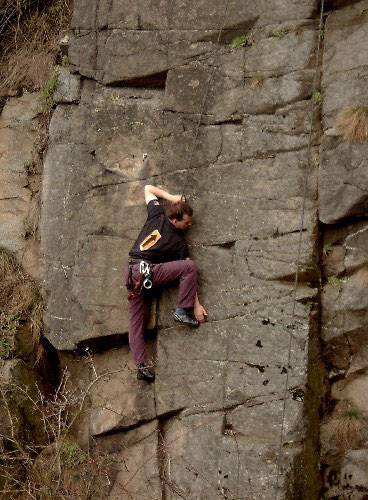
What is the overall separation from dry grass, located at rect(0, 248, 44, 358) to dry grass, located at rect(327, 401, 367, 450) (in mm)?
3790

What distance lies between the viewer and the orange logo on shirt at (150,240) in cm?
754

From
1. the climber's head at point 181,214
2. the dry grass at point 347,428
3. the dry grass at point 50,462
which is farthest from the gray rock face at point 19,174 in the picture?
the dry grass at point 347,428

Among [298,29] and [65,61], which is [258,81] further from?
[65,61]

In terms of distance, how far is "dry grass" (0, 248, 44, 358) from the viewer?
28.0 feet

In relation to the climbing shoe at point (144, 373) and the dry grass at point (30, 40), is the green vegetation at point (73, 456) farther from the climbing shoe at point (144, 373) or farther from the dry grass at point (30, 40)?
the dry grass at point (30, 40)

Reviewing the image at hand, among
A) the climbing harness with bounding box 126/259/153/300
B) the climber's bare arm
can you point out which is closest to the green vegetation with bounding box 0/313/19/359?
the climbing harness with bounding box 126/259/153/300

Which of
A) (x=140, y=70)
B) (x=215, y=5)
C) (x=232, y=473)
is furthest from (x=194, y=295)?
(x=215, y=5)

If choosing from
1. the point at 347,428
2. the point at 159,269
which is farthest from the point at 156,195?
the point at 347,428

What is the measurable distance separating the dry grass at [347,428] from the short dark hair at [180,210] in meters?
2.71

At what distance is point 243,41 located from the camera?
829 cm

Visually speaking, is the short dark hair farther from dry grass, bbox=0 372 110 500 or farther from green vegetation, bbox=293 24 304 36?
green vegetation, bbox=293 24 304 36

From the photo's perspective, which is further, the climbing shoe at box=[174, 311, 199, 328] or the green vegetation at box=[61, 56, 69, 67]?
the green vegetation at box=[61, 56, 69, 67]

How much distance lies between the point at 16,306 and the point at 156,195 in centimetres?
241

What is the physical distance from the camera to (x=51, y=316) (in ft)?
28.1
